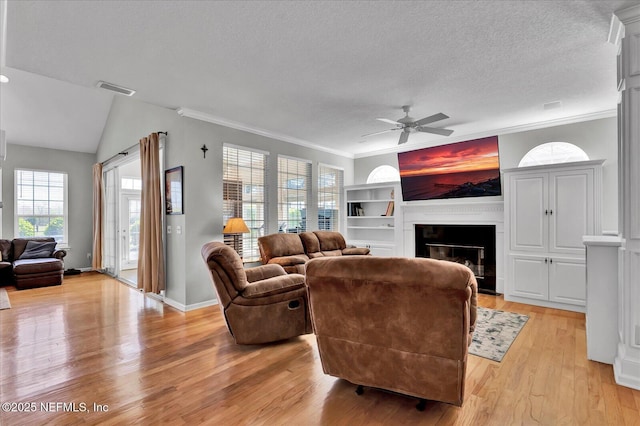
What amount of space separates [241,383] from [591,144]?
18.4 feet

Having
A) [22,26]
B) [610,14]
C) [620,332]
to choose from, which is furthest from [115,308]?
[610,14]

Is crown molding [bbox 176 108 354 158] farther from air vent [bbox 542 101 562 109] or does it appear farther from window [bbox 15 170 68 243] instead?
window [bbox 15 170 68 243]

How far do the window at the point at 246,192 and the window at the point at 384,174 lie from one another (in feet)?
9.16

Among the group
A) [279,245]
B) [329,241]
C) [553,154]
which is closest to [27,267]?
[279,245]

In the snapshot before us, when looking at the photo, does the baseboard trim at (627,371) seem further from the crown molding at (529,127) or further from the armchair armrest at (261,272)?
the crown molding at (529,127)

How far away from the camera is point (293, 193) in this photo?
6.07 meters

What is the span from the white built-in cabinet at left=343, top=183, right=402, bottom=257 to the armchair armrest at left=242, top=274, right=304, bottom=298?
3.64m

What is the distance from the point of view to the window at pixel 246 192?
4.95 metres

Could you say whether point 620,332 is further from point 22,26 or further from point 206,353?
point 22,26

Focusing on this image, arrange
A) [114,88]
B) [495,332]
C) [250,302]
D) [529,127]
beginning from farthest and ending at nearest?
1. [529,127]
2. [114,88]
3. [495,332]
4. [250,302]

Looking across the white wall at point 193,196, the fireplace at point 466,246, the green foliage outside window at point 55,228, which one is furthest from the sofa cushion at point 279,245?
the green foliage outside window at point 55,228

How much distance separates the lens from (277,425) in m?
1.91

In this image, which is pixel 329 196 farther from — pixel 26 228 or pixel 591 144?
pixel 26 228

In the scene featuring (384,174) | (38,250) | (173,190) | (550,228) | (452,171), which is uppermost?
(384,174)
